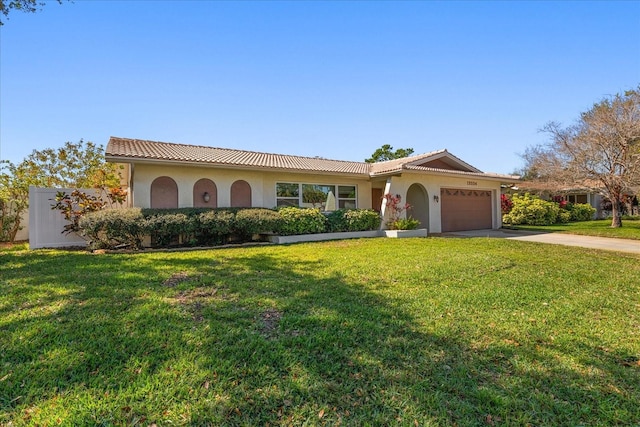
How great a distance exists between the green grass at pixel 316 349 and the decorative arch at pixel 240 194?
6882 mm

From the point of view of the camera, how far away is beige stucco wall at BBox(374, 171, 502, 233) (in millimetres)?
14983

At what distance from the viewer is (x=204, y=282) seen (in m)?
5.71

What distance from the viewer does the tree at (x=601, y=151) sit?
1716 centimetres

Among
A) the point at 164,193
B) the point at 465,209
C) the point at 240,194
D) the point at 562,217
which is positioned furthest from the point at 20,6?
the point at 562,217

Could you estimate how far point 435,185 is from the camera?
1614 cm

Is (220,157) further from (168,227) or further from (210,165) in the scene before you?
(168,227)

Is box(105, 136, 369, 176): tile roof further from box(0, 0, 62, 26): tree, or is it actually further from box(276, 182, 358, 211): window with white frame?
box(0, 0, 62, 26): tree

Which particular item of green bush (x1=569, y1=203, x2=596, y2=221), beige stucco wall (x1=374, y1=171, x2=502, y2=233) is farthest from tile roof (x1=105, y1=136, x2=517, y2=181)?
green bush (x1=569, y1=203, x2=596, y2=221)

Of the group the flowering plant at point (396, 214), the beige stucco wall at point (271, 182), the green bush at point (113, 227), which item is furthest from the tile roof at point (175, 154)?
the green bush at point (113, 227)

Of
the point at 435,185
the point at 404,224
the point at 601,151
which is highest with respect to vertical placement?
the point at 601,151

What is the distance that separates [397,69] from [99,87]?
12.3 meters

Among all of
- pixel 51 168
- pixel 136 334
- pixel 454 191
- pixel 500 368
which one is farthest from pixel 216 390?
pixel 51 168

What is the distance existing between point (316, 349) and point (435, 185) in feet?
47.8

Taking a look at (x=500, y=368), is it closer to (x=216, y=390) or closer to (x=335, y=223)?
(x=216, y=390)
